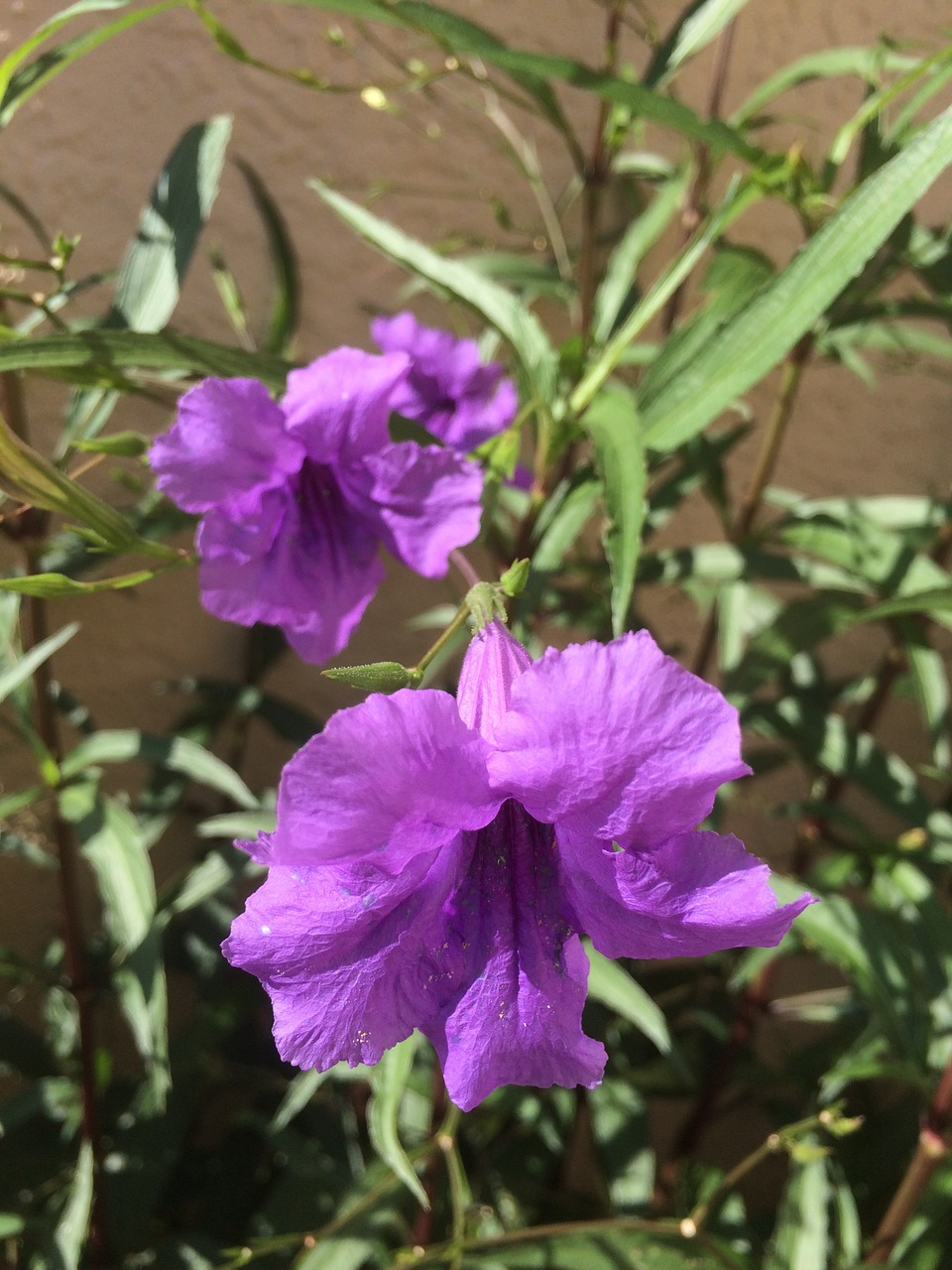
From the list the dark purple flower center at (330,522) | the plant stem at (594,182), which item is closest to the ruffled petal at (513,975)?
the dark purple flower center at (330,522)

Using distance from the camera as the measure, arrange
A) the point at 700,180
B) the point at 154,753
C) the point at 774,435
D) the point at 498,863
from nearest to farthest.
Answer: the point at 498,863
the point at 154,753
the point at 774,435
the point at 700,180

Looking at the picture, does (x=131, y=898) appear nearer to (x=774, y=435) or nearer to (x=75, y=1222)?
(x=75, y=1222)

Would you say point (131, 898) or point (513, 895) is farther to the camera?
point (131, 898)

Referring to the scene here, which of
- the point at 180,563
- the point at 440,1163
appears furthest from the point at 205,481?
the point at 440,1163

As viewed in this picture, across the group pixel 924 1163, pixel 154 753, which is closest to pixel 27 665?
pixel 154 753

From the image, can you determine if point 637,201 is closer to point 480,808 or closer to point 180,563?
point 180,563

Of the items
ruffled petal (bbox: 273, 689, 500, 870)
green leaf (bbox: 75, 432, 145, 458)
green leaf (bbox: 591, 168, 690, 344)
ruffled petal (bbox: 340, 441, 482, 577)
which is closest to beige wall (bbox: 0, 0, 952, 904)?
green leaf (bbox: 591, 168, 690, 344)

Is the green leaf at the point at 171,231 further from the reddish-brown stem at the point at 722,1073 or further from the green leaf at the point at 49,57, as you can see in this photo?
the reddish-brown stem at the point at 722,1073
